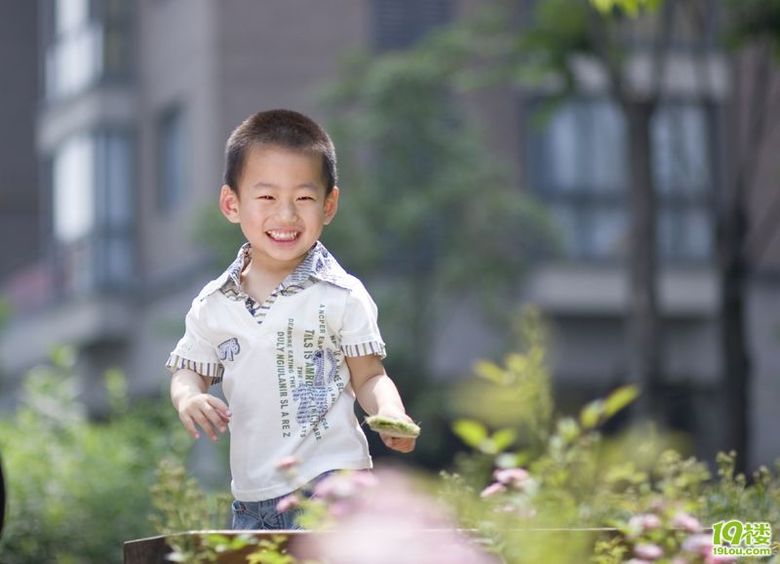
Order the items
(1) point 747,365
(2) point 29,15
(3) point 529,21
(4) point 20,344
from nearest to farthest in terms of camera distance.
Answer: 1. (1) point 747,365
2. (3) point 529,21
3. (4) point 20,344
4. (2) point 29,15

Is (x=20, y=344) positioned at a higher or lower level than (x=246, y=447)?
lower

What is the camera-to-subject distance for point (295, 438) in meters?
4.22

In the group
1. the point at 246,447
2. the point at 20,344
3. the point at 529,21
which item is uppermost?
the point at 529,21

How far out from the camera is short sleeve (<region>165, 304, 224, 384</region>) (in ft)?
14.4

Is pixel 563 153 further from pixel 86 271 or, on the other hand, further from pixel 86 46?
pixel 86 46

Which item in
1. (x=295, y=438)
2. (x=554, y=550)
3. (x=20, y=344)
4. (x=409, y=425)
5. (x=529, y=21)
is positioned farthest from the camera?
(x=20, y=344)

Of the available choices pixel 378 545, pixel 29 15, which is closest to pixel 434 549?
pixel 378 545

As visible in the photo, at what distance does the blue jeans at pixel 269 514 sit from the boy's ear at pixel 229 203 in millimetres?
673

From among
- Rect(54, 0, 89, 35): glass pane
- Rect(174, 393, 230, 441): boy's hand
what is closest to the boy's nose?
Rect(174, 393, 230, 441): boy's hand

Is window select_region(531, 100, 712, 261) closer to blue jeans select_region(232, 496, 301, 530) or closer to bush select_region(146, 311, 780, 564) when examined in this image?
bush select_region(146, 311, 780, 564)

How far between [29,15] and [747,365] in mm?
22683

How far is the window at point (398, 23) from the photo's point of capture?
93.0 feet

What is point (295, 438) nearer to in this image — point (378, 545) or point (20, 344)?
point (378, 545)

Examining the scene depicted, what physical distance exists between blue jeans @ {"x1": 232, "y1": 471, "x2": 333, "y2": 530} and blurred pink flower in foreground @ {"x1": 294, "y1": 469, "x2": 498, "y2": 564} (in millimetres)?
724
